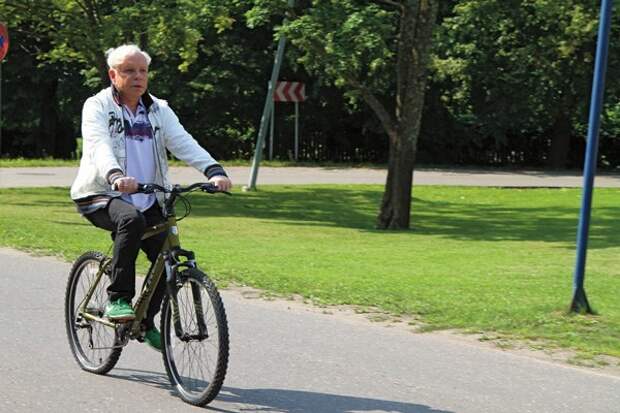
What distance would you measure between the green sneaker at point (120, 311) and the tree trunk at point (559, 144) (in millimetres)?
32643

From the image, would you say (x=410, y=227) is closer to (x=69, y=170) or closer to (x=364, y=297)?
(x=364, y=297)

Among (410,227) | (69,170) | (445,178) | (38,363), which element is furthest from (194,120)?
(38,363)

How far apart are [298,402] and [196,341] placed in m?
0.64

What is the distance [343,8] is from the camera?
19.1 meters

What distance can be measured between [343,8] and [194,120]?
2083 cm

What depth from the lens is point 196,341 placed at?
20.6ft

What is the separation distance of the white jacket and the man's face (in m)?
0.10

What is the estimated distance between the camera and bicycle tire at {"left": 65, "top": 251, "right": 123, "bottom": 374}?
23.2ft

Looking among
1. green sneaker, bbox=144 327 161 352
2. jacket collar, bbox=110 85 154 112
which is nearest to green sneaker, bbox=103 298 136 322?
green sneaker, bbox=144 327 161 352

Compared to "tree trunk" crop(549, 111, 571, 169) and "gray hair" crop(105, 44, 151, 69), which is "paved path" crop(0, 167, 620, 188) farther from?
"gray hair" crop(105, 44, 151, 69)

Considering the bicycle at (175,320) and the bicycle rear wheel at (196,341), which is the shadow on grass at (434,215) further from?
the bicycle rear wheel at (196,341)

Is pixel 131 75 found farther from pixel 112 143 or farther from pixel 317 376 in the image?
pixel 317 376

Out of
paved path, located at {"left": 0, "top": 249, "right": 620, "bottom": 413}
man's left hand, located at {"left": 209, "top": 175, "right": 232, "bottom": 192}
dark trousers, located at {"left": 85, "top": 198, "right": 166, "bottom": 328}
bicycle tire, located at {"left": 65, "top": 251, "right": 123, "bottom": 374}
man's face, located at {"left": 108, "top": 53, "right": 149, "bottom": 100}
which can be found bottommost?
paved path, located at {"left": 0, "top": 249, "right": 620, "bottom": 413}

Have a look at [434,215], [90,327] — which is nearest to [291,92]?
[434,215]
